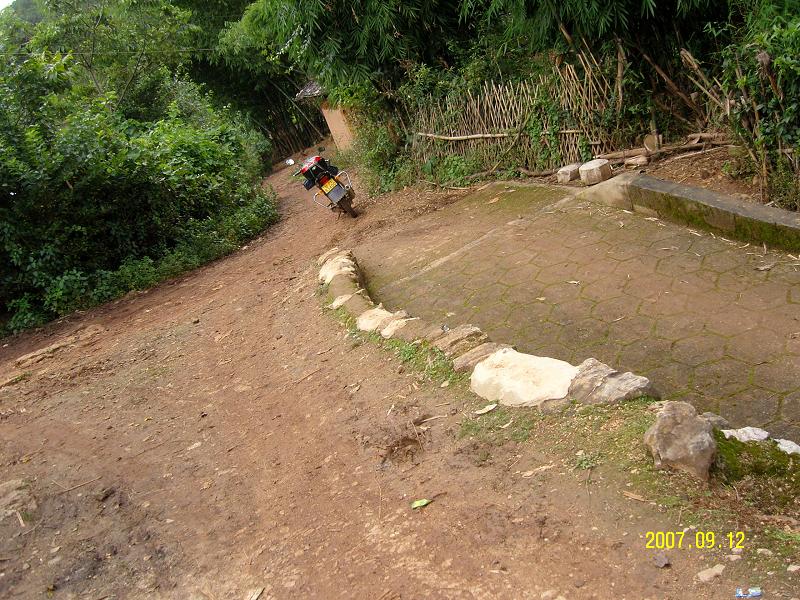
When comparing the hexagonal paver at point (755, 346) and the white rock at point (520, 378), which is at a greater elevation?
the white rock at point (520, 378)

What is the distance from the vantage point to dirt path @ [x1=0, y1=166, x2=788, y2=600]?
2258 millimetres

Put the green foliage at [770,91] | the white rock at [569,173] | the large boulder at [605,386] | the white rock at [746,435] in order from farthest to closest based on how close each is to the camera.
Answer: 1. the white rock at [569,173]
2. the green foliage at [770,91]
3. the large boulder at [605,386]
4. the white rock at [746,435]

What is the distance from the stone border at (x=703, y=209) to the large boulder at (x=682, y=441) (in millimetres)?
2665

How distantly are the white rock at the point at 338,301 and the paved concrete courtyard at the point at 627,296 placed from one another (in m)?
0.46

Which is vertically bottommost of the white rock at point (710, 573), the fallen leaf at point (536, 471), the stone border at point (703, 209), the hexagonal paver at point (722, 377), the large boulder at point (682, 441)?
the hexagonal paver at point (722, 377)

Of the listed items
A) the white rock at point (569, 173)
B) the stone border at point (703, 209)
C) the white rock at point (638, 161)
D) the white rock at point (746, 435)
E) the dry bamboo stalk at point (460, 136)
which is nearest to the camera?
the white rock at point (746, 435)

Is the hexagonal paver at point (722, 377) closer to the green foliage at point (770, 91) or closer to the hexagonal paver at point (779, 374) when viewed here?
the hexagonal paver at point (779, 374)

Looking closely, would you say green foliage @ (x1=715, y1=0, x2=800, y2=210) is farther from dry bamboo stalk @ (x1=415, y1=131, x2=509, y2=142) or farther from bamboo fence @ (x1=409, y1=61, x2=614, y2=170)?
dry bamboo stalk @ (x1=415, y1=131, x2=509, y2=142)

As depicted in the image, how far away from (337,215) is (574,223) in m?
5.64

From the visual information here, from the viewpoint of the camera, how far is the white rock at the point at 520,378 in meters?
3.10

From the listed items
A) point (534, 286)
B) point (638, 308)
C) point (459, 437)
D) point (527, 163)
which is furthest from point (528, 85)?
point (459, 437)

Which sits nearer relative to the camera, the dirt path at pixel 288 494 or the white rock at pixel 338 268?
the dirt path at pixel 288 494

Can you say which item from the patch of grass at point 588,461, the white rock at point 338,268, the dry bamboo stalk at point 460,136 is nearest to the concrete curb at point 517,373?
the patch of grass at point 588,461

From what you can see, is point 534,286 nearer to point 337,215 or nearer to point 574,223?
point 574,223
